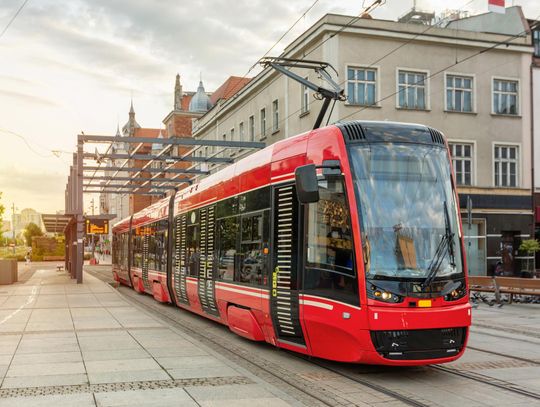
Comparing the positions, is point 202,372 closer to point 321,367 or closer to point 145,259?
point 321,367

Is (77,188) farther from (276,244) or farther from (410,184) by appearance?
(410,184)

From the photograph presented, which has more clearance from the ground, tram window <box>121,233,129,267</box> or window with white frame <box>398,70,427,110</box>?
window with white frame <box>398,70,427,110</box>

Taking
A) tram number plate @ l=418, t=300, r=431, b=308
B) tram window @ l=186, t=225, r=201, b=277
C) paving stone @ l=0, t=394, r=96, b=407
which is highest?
tram window @ l=186, t=225, r=201, b=277

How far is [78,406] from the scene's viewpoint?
7.22m

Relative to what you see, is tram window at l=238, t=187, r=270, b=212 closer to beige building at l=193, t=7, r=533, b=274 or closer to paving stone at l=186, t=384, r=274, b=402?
paving stone at l=186, t=384, r=274, b=402

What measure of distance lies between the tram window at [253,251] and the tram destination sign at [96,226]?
3253 cm

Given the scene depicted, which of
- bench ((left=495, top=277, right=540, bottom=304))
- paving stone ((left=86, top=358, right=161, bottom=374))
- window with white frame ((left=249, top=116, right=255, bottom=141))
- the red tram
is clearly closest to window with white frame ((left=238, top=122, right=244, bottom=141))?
window with white frame ((left=249, top=116, right=255, bottom=141))

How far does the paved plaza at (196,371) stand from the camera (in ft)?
25.1

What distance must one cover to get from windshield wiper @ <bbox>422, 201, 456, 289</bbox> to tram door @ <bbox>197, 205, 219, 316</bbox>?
587 cm

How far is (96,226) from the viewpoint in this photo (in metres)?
43.6

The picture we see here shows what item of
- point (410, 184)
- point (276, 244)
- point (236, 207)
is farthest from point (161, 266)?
point (410, 184)

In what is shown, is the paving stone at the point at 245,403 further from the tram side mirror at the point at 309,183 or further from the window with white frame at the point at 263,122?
the window with white frame at the point at 263,122

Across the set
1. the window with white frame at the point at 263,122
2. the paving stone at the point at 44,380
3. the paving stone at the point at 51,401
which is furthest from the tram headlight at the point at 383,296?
the window with white frame at the point at 263,122

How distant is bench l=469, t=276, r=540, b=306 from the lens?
19203 millimetres
